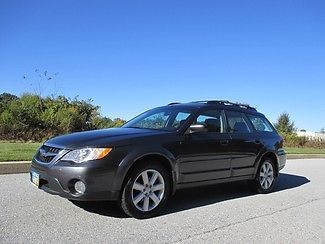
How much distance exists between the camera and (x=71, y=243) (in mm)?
4758

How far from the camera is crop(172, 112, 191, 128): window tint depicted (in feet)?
22.8

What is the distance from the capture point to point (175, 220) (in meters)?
6.04

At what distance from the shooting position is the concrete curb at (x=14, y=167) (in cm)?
894

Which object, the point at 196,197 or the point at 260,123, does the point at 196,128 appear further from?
the point at 260,123

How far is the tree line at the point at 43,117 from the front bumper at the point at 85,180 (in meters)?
11.8

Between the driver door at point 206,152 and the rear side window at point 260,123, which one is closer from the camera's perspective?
the driver door at point 206,152

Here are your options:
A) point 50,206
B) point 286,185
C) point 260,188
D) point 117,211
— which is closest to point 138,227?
point 117,211

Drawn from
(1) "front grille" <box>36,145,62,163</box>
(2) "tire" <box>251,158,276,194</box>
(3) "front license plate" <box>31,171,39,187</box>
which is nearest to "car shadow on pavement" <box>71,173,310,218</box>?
(2) "tire" <box>251,158,276,194</box>

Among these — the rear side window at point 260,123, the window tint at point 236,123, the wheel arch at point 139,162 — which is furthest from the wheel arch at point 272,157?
the wheel arch at point 139,162

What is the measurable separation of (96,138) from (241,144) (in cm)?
292

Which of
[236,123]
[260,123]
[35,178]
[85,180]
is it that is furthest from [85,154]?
[260,123]

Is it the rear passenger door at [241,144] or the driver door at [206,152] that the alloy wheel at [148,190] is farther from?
the rear passenger door at [241,144]

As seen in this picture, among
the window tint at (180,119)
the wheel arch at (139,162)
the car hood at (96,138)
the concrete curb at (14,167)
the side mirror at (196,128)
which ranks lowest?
the concrete curb at (14,167)

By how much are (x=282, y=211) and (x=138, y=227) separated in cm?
266
